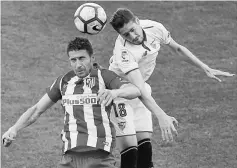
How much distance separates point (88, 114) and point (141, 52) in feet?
5.38

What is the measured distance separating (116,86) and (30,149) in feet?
17.5

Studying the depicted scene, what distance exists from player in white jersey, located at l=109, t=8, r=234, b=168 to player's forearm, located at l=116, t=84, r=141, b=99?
20.9 inches

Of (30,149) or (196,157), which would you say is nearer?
(196,157)

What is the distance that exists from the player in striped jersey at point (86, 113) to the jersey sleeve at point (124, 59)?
89cm

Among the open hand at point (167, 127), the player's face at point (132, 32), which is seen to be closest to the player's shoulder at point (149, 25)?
the player's face at point (132, 32)

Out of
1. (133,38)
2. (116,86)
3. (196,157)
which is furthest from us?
(196,157)

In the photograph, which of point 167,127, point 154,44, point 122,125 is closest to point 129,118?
point 122,125

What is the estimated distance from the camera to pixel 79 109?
6289 millimetres

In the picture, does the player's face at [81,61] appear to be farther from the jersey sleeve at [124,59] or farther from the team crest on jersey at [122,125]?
the team crest on jersey at [122,125]

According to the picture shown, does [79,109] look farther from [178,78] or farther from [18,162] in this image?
[178,78]

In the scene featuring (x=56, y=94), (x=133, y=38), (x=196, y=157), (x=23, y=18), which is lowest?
(x=196, y=157)

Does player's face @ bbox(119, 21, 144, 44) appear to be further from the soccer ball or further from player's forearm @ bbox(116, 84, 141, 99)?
player's forearm @ bbox(116, 84, 141, 99)

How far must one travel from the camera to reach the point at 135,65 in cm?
734

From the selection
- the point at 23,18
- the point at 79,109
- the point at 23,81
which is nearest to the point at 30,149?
the point at 23,81
